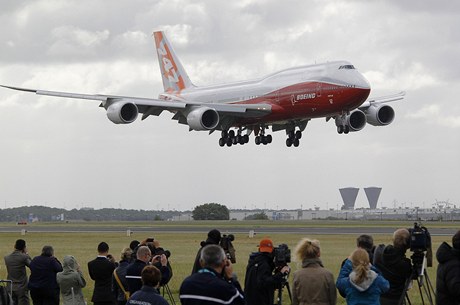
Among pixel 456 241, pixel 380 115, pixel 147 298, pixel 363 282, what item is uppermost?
pixel 380 115

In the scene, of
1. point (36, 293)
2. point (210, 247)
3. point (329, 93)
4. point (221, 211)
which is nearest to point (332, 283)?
point (210, 247)

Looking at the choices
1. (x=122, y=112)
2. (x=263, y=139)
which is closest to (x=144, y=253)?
(x=122, y=112)

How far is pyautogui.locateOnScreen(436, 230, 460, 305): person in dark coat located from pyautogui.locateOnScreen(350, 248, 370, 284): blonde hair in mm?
1118

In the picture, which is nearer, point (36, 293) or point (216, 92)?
point (36, 293)

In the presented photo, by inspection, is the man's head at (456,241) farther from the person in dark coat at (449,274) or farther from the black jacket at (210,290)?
the black jacket at (210,290)

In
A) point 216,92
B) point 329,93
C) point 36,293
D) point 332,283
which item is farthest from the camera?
point 216,92

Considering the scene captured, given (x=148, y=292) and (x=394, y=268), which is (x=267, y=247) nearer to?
(x=394, y=268)

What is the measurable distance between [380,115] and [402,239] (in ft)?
171

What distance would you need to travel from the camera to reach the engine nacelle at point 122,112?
209 ft

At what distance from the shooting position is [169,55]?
8494 cm

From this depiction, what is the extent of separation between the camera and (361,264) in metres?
15.6

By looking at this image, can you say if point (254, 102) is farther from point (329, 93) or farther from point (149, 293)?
point (149, 293)

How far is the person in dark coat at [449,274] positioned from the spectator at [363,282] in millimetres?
866

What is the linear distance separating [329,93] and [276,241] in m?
9.57
